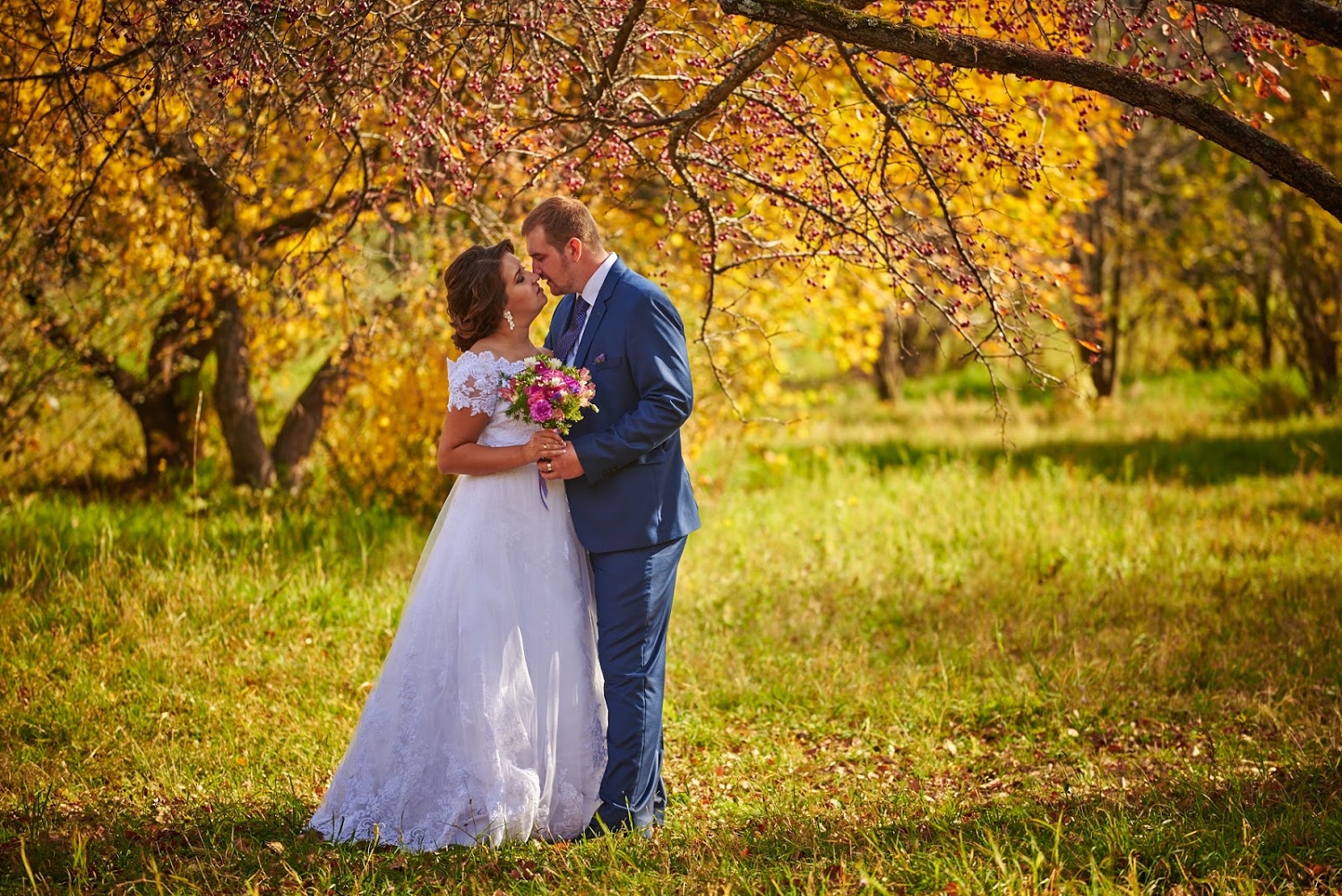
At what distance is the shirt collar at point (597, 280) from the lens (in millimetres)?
3715

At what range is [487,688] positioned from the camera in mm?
3586

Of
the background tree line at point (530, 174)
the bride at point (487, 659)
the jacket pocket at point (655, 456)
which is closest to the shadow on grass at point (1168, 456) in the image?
the background tree line at point (530, 174)

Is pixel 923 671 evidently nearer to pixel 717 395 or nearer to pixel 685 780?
pixel 685 780

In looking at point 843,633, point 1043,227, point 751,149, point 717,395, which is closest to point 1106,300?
point 1043,227

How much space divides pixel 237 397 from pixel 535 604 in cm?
551

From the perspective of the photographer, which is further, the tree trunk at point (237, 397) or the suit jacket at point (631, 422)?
the tree trunk at point (237, 397)

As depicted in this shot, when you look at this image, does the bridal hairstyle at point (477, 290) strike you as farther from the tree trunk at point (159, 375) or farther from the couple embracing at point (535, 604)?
the tree trunk at point (159, 375)

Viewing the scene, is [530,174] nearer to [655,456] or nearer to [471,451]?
[471,451]

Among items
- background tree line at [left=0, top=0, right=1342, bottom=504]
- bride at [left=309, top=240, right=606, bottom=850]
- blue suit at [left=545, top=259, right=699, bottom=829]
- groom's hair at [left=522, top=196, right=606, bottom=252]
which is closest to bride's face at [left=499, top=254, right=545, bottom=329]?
bride at [left=309, top=240, right=606, bottom=850]

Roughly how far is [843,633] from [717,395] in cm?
317

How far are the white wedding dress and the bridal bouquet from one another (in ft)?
0.52

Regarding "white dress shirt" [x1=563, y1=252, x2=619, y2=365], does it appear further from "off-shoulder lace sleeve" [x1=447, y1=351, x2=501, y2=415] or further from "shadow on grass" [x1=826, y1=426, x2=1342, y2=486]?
"shadow on grass" [x1=826, y1=426, x2=1342, y2=486]

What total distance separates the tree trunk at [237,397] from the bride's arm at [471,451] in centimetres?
516

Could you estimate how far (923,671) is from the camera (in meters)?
5.54
